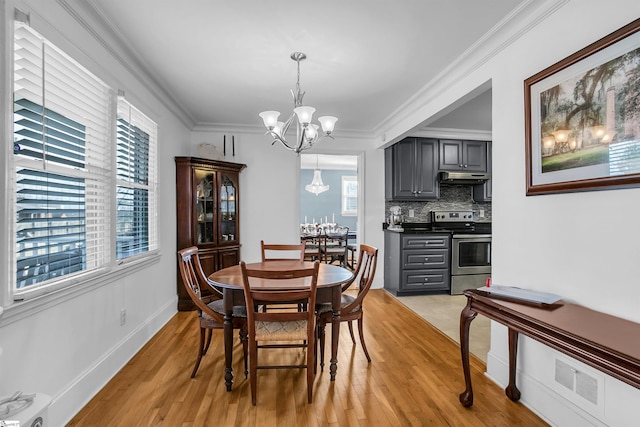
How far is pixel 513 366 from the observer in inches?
81.7

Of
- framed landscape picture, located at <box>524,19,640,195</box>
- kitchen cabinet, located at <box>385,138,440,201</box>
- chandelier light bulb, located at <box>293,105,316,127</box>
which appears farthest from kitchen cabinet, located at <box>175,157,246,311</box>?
framed landscape picture, located at <box>524,19,640,195</box>

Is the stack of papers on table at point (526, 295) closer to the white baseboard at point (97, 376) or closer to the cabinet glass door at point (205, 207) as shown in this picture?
the white baseboard at point (97, 376)

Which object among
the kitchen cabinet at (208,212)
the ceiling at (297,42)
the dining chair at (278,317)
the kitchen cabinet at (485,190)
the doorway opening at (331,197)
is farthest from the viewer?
the doorway opening at (331,197)

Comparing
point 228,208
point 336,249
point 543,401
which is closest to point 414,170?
point 336,249

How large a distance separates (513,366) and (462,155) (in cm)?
371

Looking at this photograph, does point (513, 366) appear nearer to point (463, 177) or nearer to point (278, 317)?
point (278, 317)

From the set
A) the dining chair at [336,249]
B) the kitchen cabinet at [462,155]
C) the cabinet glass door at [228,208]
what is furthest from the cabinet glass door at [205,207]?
the kitchen cabinet at [462,155]

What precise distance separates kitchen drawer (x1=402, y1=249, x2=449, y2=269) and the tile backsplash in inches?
32.0

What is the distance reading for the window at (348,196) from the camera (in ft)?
30.1

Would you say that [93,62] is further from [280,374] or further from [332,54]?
[280,374]

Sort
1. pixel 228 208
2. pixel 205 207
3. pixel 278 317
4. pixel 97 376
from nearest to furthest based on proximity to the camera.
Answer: pixel 278 317 → pixel 97 376 → pixel 205 207 → pixel 228 208

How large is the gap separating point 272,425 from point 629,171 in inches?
86.5

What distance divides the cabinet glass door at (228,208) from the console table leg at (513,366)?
3.48 m

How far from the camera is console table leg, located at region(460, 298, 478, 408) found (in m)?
1.94
